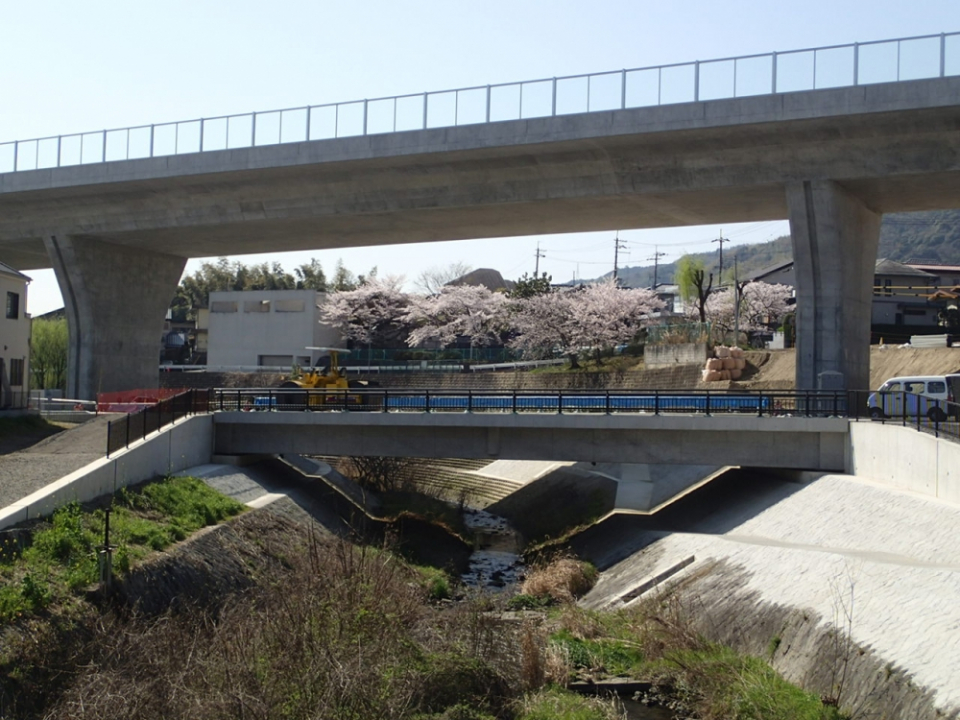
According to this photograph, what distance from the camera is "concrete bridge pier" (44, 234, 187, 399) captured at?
44.7 m

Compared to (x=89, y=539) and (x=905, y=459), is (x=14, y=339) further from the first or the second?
(x=905, y=459)

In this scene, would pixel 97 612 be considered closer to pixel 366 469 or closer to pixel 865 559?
pixel 865 559

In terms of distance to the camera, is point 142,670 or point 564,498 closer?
point 142,670

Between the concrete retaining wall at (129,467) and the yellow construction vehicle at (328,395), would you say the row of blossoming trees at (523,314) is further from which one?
the concrete retaining wall at (129,467)

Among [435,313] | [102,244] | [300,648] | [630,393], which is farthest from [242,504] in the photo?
[435,313]

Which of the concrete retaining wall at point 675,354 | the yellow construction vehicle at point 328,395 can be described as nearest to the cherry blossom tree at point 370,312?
the concrete retaining wall at point 675,354

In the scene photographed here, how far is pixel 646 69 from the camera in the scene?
32.8 meters

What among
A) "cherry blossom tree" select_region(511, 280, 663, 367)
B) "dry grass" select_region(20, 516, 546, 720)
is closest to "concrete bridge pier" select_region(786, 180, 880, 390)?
"dry grass" select_region(20, 516, 546, 720)

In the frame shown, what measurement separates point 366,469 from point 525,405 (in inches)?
500

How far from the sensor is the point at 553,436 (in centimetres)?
3158

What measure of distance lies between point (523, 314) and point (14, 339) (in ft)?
139

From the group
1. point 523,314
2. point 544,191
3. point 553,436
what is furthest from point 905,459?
point 523,314

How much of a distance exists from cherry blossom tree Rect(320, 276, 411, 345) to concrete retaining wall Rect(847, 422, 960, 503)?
61.4 m

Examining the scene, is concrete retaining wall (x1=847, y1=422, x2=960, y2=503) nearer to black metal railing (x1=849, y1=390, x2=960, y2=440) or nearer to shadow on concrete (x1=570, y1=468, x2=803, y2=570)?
black metal railing (x1=849, y1=390, x2=960, y2=440)
